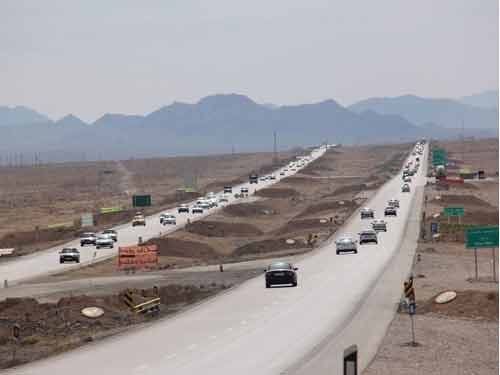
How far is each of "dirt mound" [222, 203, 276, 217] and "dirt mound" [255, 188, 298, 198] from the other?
20.4m

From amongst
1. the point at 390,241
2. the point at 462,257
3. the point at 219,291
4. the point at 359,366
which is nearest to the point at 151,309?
the point at 219,291

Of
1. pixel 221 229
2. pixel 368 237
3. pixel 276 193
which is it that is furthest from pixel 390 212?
pixel 276 193

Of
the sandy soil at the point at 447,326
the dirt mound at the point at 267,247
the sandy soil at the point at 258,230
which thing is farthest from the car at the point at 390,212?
the sandy soil at the point at 447,326

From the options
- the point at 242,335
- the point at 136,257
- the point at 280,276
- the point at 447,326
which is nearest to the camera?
the point at 242,335

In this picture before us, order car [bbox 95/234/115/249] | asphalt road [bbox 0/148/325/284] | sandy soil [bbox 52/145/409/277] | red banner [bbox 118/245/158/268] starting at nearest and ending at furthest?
1. red banner [bbox 118/245/158/268]
2. asphalt road [bbox 0/148/325/284]
3. sandy soil [bbox 52/145/409/277]
4. car [bbox 95/234/115/249]

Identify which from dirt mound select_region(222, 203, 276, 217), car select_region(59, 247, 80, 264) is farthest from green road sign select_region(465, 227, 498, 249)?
dirt mound select_region(222, 203, 276, 217)

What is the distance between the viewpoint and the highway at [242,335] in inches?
1195

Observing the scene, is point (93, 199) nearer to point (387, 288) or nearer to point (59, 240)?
point (59, 240)

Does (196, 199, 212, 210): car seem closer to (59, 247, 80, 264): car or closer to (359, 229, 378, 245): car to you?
(59, 247, 80, 264): car

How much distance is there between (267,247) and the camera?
87.6m

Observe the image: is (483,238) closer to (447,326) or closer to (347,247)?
(447,326)

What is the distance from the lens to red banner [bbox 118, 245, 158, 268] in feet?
242

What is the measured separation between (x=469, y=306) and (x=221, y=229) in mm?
69888

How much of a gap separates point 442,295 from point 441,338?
374 inches
